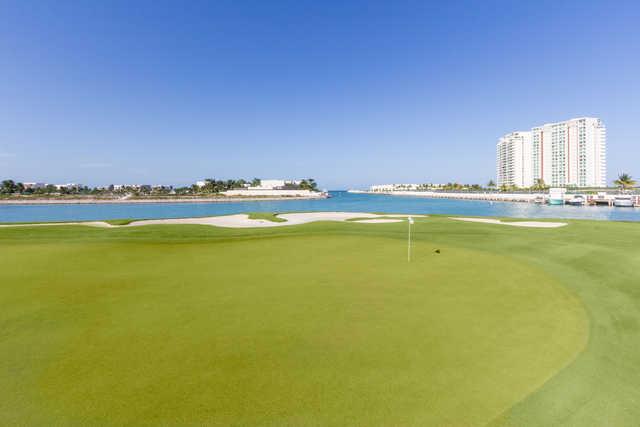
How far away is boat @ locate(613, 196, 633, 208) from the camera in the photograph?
69125 mm

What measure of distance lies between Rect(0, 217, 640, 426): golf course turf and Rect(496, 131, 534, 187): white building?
179486 mm

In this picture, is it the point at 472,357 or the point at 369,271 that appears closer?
the point at 472,357

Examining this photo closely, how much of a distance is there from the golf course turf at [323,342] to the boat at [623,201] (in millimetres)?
83737

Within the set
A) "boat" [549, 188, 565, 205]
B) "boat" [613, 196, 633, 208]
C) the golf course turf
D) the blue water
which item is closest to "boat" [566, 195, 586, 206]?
"boat" [549, 188, 565, 205]

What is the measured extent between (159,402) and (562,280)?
1141cm

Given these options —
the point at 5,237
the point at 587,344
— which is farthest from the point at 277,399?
the point at 5,237

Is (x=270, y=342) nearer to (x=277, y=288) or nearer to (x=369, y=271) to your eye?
(x=277, y=288)

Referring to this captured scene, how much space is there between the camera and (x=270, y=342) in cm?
543

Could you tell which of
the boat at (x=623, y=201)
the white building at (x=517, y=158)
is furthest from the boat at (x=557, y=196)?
the white building at (x=517, y=158)

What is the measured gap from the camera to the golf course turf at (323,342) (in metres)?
3.74

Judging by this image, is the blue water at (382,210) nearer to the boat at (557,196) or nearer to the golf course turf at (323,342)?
the boat at (557,196)

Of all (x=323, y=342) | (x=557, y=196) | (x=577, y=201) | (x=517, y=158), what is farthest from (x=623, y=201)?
(x=517, y=158)

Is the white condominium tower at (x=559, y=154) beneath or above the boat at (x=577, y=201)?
above

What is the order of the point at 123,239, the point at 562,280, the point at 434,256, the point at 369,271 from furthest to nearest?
the point at 123,239
the point at 434,256
the point at 369,271
the point at 562,280
